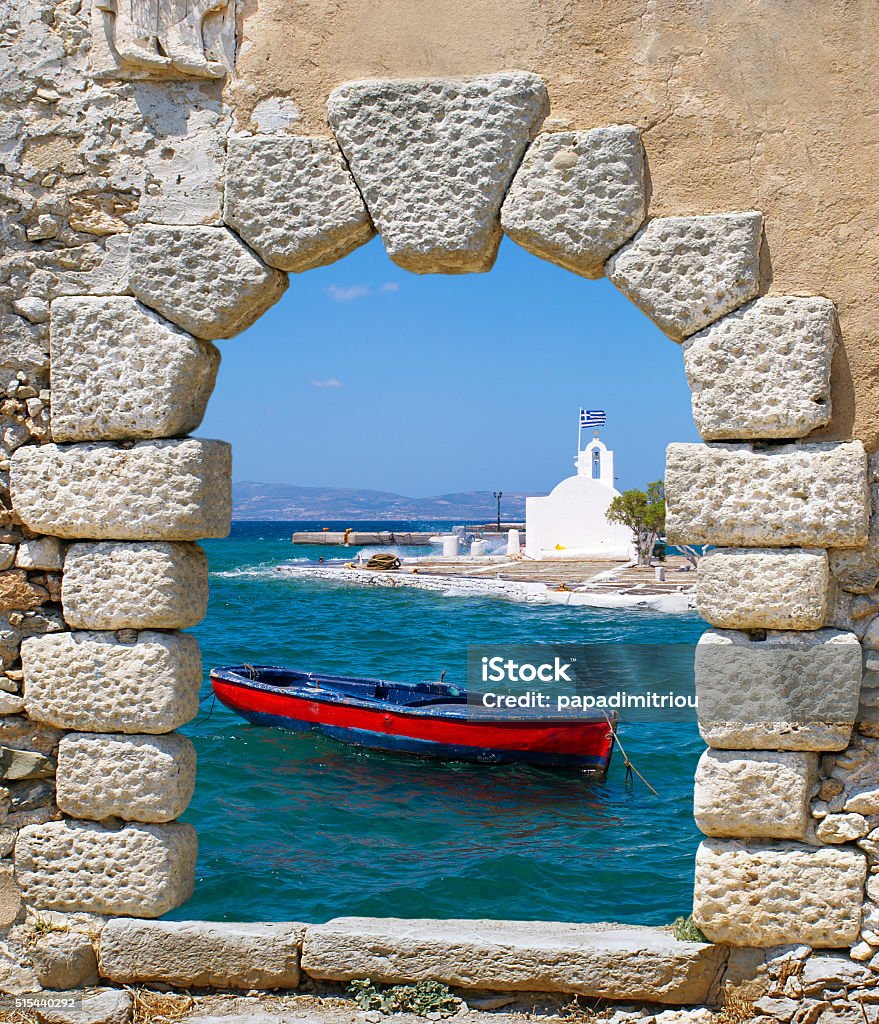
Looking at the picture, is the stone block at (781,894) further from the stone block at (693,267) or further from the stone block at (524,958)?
the stone block at (693,267)

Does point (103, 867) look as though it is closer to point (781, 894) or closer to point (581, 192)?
point (781, 894)

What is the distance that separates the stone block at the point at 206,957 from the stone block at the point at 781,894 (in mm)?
1464

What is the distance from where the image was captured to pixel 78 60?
355cm

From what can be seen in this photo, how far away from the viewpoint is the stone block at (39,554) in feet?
11.8

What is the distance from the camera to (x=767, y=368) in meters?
3.11

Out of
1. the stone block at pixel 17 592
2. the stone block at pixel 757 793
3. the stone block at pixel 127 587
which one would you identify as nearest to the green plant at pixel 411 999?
the stone block at pixel 757 793

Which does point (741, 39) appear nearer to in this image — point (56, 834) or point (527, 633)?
point (56, 834)

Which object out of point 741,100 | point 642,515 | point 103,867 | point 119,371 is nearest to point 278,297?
point 119,371

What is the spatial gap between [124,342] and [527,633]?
22.1m

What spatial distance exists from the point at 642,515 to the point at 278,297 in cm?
2985

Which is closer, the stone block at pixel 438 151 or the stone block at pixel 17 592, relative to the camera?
the stone block at pixel 438 151

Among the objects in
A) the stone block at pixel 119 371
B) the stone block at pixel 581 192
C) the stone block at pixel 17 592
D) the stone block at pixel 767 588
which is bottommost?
the stone block at pixel 17 592

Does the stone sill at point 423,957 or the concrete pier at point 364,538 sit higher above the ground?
the stone sill at point 423,957

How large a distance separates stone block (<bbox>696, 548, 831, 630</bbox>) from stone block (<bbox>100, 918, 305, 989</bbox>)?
189 centimetres
